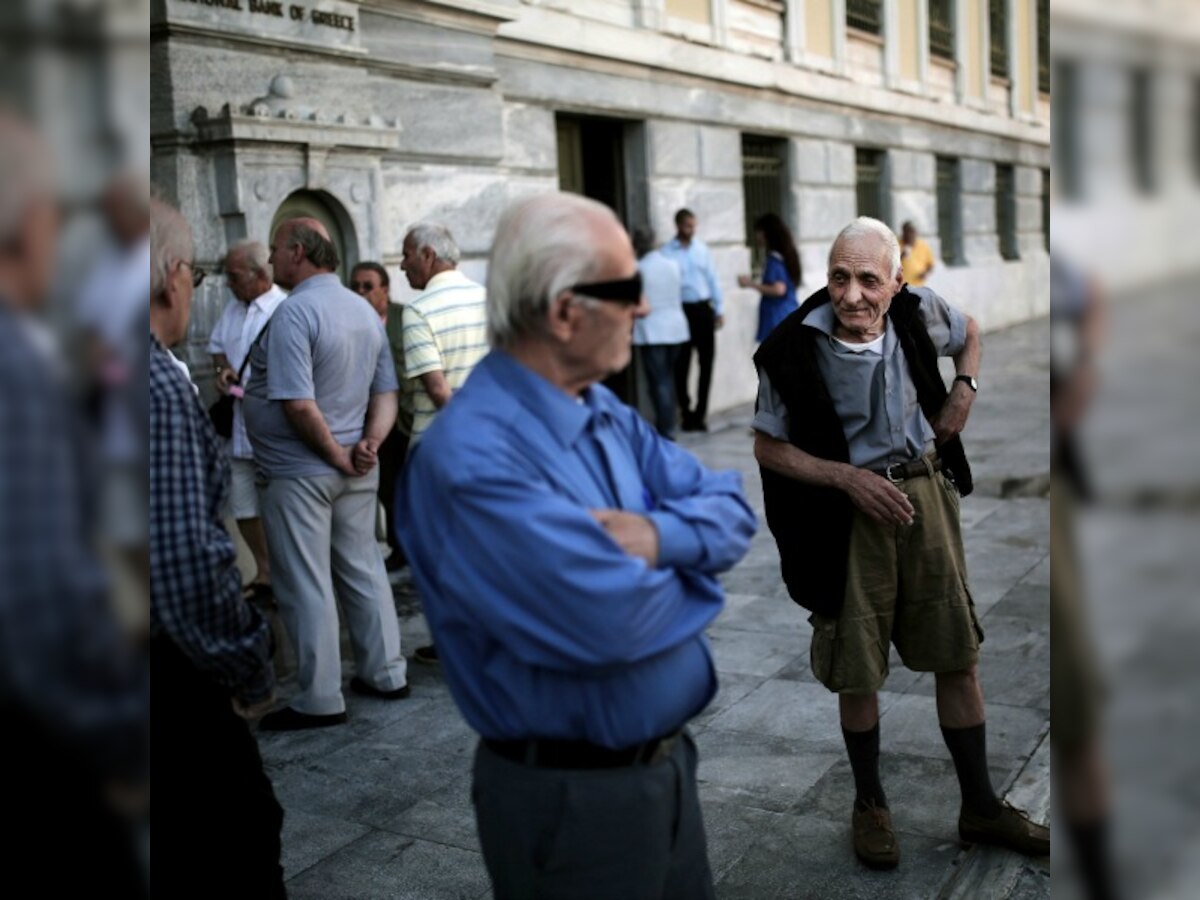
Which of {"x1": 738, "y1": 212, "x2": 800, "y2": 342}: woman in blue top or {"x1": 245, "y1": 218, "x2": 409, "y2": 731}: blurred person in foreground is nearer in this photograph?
{"x1": 245, "y1": 218, "x2": 409, "y2": 731}: blurred person in foreground

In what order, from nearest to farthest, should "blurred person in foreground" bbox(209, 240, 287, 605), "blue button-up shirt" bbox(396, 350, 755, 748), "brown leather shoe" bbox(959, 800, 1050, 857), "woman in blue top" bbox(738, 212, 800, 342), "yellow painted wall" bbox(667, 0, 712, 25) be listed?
1. "blue button-up shirt" bbox(396, 350, 755, 748)
2. "brown leather shoe" bbox(959, 800, 1050, 857)
3. "blurred person in foreground" bbox(209, 240, 287, 605)
4. "woman in blue top" bbox(738, 212, 800, 342)
5. "yellow painted wall" bbox(667, 0, 712, 25)

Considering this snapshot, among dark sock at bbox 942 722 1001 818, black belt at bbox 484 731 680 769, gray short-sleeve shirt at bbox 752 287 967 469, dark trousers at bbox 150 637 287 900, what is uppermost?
gray short-sleeve shirt at bbox 752 287 967 469

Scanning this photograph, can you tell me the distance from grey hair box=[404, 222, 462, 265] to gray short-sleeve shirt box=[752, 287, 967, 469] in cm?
236

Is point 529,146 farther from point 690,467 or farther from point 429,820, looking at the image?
point 690,467

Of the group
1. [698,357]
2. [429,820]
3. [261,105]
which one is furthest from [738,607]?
[698,357]

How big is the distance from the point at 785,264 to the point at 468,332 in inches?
243

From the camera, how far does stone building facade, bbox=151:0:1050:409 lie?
6723mm

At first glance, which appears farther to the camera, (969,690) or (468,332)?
(468,332)

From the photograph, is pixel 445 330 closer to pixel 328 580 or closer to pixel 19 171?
pixel 328 580

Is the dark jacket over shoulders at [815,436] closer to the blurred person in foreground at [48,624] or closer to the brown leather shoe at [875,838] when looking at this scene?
the brown leather shoe at [875,838]

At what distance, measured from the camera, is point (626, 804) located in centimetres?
201

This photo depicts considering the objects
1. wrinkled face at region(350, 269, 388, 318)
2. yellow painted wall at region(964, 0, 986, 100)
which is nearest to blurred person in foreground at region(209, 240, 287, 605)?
wrinkled face at region(350, 269, 388, 318)

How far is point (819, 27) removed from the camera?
15031mm

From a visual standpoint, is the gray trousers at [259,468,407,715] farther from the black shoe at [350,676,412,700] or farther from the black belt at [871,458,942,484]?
the black belt at [871,458,942,484]
